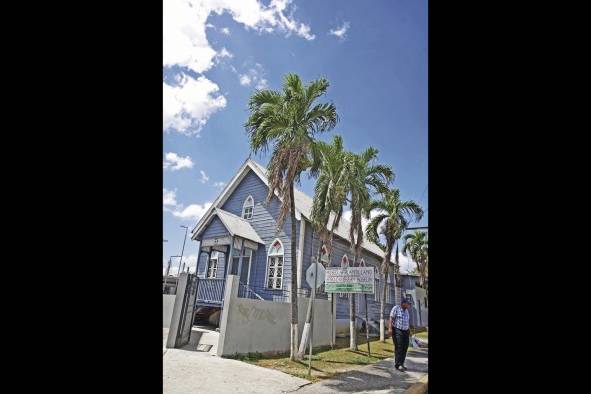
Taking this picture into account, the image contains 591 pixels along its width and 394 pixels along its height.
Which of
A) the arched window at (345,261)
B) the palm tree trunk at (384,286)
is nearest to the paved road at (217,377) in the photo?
the palm tree trunk at (384,286)

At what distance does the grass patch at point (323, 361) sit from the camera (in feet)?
26.0

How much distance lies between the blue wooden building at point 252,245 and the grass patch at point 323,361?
2.86 m

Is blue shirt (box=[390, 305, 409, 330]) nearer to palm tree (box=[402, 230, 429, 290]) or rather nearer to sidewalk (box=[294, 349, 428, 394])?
sidewalk (box=[294, 349, 428, 394])

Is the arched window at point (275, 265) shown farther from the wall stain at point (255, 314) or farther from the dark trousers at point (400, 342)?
the dark trousers at point (400, 342)

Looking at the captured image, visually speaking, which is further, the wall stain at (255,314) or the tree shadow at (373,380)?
the wall stain at (255,314)

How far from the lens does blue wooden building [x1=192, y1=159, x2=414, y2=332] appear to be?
13.4m

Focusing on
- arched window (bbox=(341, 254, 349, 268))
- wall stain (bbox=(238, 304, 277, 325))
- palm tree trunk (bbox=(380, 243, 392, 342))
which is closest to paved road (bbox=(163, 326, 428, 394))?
wall stain (bbox=(238, 304, 277, 325))

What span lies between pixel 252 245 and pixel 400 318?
7271 mm

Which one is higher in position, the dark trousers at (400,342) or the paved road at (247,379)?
the dark trousers at (400,342)
